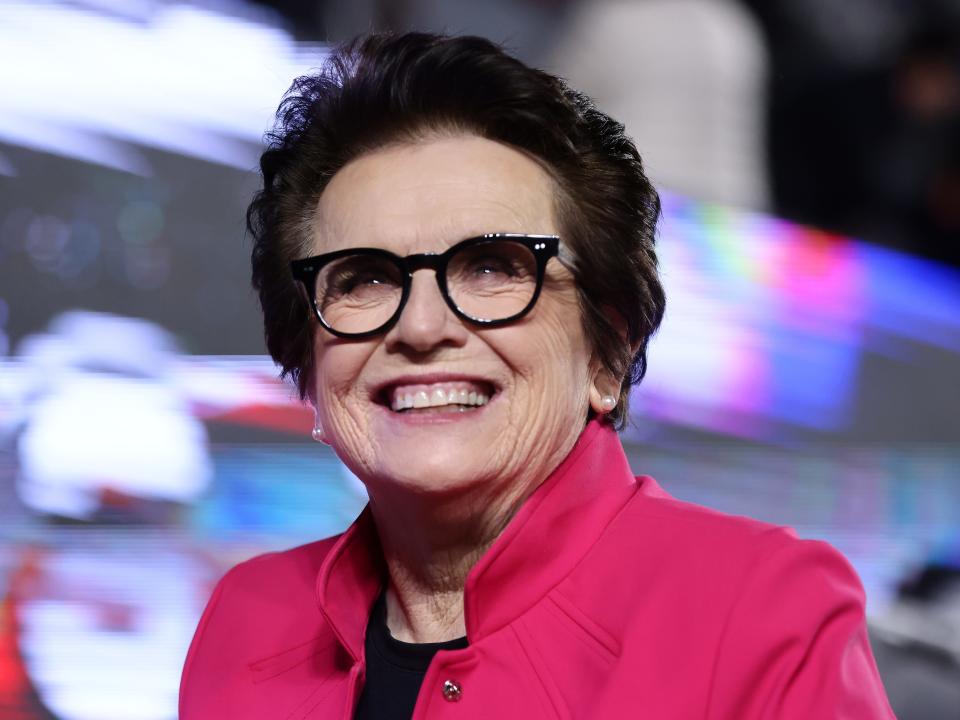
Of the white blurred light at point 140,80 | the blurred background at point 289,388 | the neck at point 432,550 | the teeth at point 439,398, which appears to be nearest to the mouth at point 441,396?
Result: the teeth at point 439,398

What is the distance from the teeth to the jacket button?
323 millimetres

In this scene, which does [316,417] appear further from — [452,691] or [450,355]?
[452,691]

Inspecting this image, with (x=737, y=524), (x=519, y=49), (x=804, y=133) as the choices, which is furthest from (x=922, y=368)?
(x=737, y=524)

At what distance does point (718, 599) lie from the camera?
1222 millimetres

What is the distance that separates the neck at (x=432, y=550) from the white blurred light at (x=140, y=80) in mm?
1338

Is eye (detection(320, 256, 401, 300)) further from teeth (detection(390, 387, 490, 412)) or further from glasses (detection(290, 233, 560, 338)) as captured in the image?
teeth (detection(390, 387, 490, 412))

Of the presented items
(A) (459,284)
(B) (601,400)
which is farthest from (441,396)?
(B) (601,400)

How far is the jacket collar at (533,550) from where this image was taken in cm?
133

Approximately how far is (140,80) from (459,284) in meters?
1.50

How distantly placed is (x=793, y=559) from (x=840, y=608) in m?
0.07

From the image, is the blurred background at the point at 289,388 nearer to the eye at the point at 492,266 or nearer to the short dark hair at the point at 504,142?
the short dark hair at the point at 504,142

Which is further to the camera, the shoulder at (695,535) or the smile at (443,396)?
the smile at (443,396)

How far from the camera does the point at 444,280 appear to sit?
135cm

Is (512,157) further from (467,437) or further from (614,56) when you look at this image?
(614,56)
